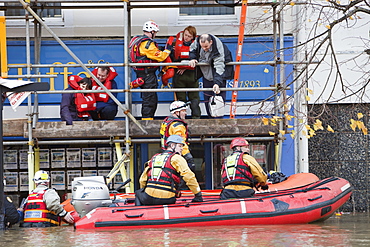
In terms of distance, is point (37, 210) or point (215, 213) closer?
point (215, 213)

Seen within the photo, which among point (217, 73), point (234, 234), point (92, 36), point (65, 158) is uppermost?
point (92, 36)

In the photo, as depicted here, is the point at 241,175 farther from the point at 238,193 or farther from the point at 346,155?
the point at 346,155

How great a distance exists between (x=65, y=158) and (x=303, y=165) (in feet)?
16.1

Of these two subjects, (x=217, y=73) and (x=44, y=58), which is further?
(x=44, y=58)

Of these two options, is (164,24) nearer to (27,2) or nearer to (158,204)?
(27,2)

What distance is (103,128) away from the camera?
41.1ft

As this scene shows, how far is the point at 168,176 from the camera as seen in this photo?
10523 mm

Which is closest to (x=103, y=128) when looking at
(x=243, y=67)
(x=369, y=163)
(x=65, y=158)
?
(x=65, y=158)

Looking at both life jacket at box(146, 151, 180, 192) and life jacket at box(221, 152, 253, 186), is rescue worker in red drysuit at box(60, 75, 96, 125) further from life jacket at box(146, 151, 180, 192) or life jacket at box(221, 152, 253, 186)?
life jacket at box(221, 152, 253, 186)

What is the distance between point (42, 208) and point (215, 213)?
280 centimetres

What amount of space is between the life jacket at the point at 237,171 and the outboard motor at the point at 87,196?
1976mm

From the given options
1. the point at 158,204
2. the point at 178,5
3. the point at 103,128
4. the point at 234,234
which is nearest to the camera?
the point at 234,234

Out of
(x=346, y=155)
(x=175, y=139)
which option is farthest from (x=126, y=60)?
(x=346, y=155)

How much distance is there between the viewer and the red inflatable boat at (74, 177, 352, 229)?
1033cm
